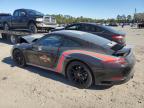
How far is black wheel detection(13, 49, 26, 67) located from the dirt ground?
26.4 inches

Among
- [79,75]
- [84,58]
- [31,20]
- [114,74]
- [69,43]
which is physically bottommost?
[79,75]

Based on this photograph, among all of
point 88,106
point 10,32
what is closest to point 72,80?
point 88,106

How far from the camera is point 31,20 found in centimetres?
1173

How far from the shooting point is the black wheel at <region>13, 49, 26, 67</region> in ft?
23.7

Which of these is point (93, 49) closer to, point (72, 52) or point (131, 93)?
point (72, 52)

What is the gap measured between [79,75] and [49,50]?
4.25ft

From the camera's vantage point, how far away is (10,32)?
1311 centimetres

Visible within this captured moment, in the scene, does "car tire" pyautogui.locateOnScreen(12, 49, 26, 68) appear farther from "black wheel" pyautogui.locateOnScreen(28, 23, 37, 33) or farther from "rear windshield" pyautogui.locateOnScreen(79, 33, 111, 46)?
"black wheel" pyautogui.locateOnScreen(28, 23, 37, 33)

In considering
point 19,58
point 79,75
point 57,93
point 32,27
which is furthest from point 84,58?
point 32,27

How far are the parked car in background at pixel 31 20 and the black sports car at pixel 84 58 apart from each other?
504 centimetres

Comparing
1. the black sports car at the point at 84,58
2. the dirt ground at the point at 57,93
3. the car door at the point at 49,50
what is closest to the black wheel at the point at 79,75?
the black sports car at the point at 84,58

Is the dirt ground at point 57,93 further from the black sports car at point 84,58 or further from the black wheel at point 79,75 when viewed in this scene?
the black sports car at point 84,58

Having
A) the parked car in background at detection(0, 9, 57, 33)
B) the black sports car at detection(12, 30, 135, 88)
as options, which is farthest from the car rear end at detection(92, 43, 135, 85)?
the parked car in background at detection(0, 9, 57, 33)

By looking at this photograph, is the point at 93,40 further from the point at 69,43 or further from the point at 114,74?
the point at 114,74
